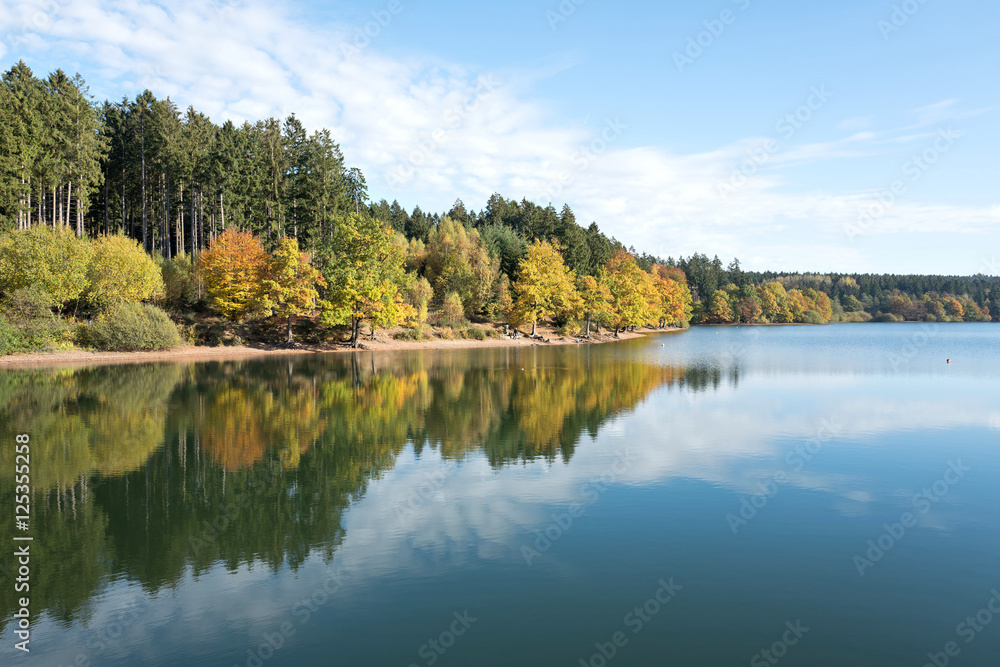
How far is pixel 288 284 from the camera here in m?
63.0

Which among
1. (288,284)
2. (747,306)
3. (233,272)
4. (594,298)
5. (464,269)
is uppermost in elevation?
(464,269)

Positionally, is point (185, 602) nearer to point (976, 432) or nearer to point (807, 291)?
point (976, 432)

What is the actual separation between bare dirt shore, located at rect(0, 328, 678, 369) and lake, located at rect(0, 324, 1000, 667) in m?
23.5

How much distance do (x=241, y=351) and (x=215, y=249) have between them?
37.1 ft

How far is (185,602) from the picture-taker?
1036 cm

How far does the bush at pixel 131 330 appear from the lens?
52375mm

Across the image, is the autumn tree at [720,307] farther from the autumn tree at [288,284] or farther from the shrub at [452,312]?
the autumn tree at [288,284]

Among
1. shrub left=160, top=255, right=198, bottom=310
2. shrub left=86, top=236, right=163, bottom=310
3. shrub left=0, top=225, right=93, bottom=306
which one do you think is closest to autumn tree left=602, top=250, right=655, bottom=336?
shrub left=160, top=255, right=198, bottom=310

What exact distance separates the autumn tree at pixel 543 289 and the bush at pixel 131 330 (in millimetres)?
43745

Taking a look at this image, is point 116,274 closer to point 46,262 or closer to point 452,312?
point 46,262

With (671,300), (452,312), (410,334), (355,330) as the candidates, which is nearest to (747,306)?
(671,300)

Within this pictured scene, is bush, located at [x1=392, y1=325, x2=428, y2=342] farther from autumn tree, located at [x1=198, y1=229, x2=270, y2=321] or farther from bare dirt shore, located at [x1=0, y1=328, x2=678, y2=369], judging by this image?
autumn tree, located at [x1=198, y1=229, x2=270, y2=321]

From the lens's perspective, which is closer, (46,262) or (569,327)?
(46,262)

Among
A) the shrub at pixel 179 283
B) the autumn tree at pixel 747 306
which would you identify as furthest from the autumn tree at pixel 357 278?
the autumn tree at pixel 747 306
